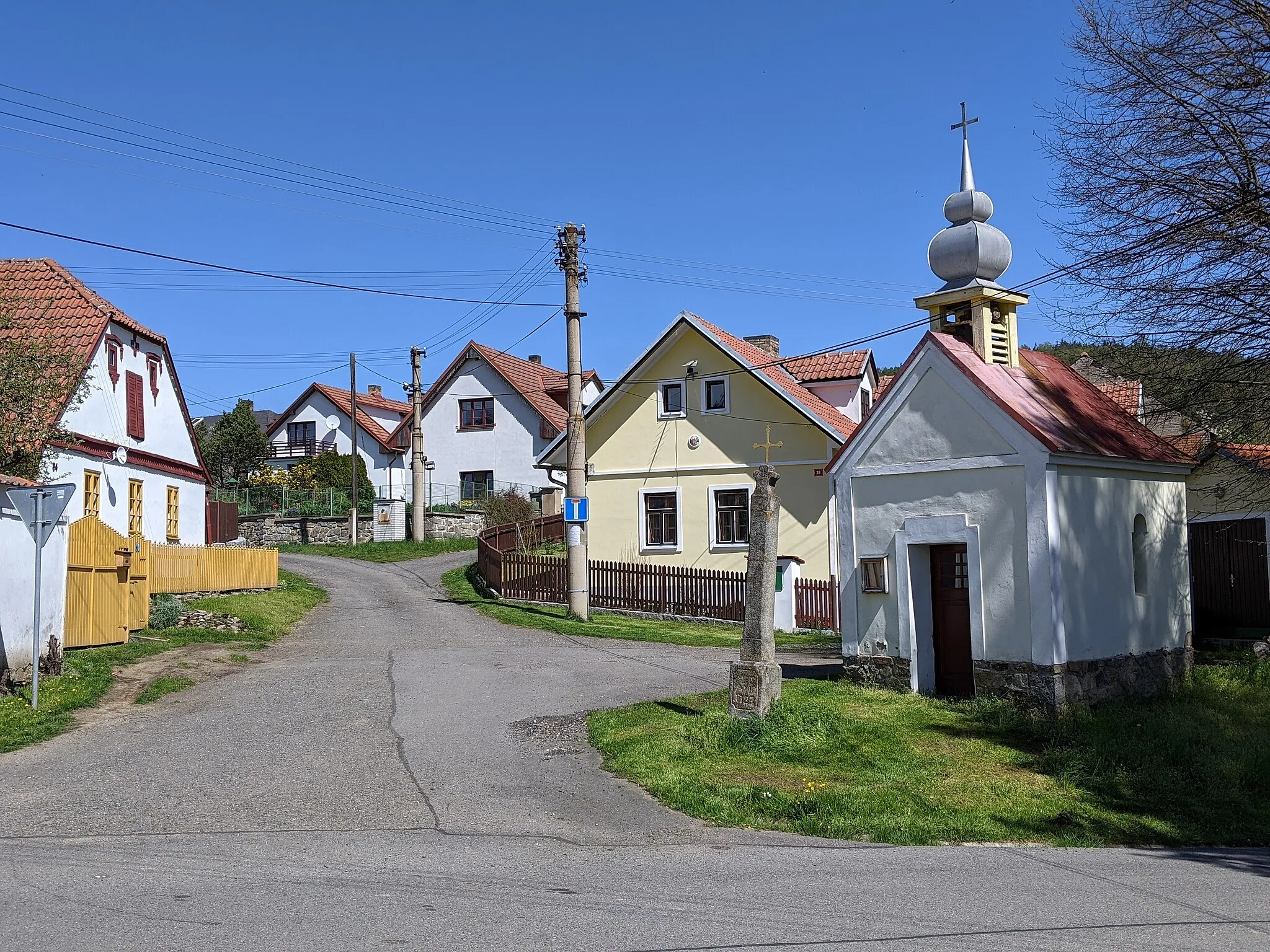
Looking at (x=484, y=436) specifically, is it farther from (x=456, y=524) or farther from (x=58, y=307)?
(x=58, y=307)

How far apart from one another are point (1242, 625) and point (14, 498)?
2008 cm

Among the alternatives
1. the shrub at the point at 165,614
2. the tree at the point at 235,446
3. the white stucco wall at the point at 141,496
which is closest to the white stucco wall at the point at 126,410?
the white stucco wall at the point at 141,496

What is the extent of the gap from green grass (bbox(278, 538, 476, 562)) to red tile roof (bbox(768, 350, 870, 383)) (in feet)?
48.0

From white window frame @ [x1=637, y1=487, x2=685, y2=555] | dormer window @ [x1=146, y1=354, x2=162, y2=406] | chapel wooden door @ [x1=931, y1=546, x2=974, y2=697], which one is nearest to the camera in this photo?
chapel wooden door @ [x1=931, y1=546, x2=974, y2=697]

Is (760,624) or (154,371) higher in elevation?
(154,371)

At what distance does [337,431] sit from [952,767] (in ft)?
171

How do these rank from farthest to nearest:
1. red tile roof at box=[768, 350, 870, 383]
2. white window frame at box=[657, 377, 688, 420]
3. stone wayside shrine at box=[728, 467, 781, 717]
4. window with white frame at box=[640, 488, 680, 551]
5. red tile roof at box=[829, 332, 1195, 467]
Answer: red tile roof at box=[768, 350, 870, 383]
white window frame at box=[657, 377, 688, 420]
window with white frame at box=[640, 488, 680, 551]
red tile roof at box=[829, 332, 1195, 467]
stone wayside shrine at box=[728, 467, 781, 717]

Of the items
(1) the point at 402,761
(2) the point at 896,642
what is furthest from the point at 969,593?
(1) the point at 402,761

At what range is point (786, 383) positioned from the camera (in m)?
31.2

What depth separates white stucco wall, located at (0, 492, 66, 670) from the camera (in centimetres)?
1458

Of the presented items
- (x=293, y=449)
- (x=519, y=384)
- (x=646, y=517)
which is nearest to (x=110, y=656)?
(x=646, y=517)

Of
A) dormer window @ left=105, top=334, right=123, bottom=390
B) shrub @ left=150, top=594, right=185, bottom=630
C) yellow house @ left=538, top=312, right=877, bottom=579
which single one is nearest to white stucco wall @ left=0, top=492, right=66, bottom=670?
shrub @ left=150, top=594, right=185, bottom=630

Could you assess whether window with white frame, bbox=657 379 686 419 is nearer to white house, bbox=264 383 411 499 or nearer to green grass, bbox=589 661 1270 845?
green grass, bbox=589 661 1270 845

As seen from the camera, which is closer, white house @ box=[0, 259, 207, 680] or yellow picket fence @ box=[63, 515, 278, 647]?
yellow picket fence @ box=[63, 515, 278, 647]
